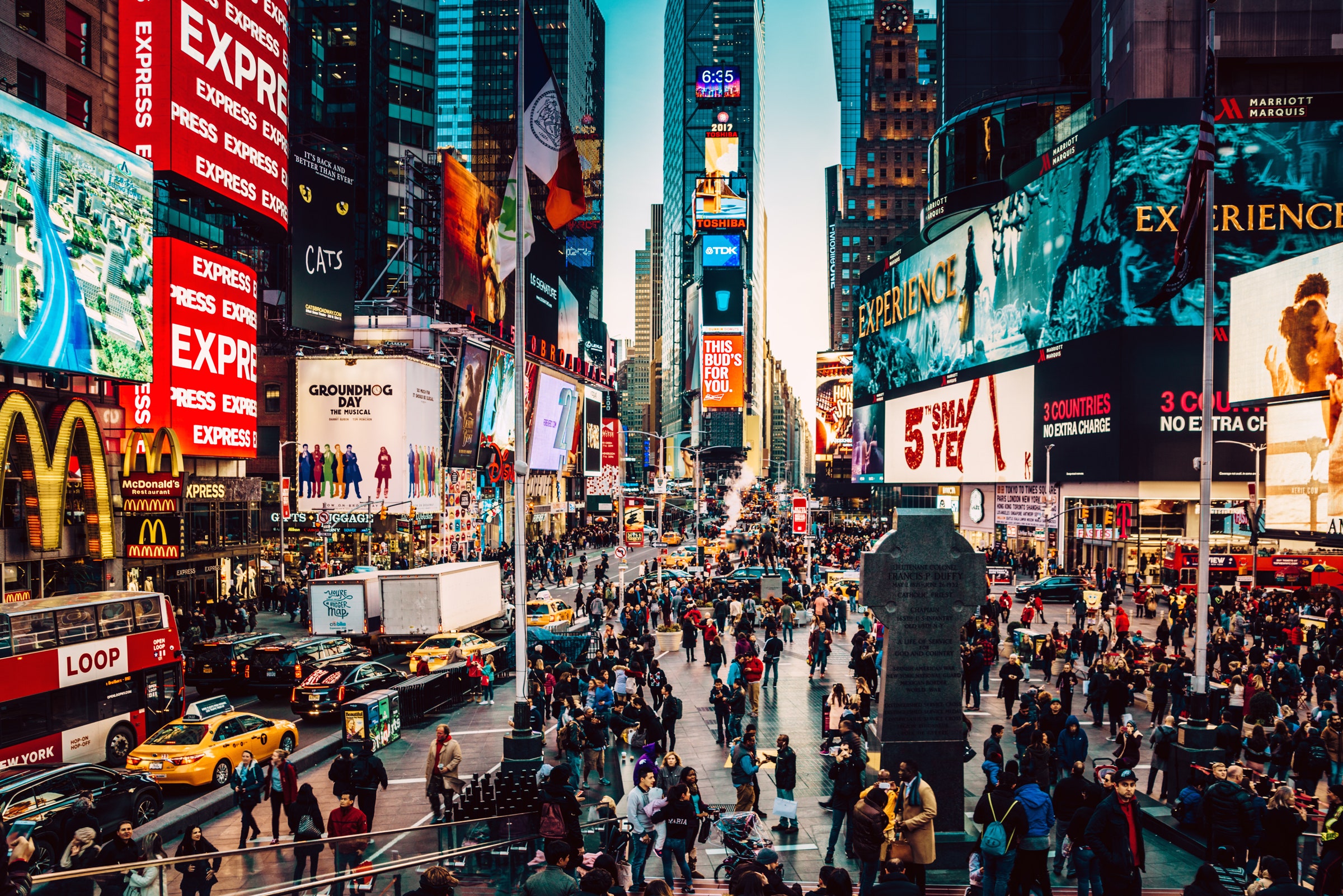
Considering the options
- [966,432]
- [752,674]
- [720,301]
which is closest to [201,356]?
[752,674]

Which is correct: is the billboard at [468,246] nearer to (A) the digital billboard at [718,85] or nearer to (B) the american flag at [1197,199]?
(B) the american flag at [1197,199]

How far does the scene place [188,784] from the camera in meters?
16.8

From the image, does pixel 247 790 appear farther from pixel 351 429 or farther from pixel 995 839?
pixel 351 429

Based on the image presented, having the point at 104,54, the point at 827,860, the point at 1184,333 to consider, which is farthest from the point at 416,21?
the point at 827,860

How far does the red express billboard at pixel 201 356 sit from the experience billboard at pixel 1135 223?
149 feet

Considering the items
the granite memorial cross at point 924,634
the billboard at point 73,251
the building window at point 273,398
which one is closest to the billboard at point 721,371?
the building window at point 273,398

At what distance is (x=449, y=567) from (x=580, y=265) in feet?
421

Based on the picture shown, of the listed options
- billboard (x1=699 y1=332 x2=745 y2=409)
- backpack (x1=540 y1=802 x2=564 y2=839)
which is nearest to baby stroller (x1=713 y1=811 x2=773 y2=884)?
backpack (x1=540 y1=802 x2=564 y2=839)

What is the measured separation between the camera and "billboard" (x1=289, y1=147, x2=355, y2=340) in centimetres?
5284

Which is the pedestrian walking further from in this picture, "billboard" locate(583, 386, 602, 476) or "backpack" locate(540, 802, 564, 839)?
"billboard" locate(583, 386, 602, 476)

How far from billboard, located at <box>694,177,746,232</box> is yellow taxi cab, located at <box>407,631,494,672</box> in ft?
412

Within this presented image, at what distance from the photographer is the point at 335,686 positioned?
23500 mm

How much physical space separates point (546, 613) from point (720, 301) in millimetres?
106169

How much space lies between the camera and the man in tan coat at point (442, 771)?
583 inches
